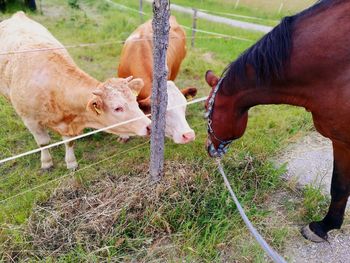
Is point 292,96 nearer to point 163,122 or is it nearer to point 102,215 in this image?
point 163,122

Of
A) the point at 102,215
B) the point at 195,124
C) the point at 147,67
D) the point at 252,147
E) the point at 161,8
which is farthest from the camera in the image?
the point at 195,124

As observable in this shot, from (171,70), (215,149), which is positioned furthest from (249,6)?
(215,149)

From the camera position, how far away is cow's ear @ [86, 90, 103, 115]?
3.40 m

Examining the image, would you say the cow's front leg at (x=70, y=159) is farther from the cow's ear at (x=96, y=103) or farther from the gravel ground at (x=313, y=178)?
the gravel ground at (x=313, y=178)

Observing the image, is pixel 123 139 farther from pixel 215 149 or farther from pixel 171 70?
pixel 215 149

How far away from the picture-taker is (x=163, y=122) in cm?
304

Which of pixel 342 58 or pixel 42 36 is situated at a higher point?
pixel 342 58

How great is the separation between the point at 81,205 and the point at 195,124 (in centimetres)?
250

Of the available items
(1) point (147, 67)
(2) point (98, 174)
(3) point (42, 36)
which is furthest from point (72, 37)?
(2) point (98, 174)

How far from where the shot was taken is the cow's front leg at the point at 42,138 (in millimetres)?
4043

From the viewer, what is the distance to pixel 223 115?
9.42 ft

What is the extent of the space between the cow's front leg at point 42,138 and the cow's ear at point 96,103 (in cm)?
100

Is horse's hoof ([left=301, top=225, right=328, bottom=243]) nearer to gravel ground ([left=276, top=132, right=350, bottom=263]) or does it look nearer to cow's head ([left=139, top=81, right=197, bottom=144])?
gravel ground ([left=276, top=132, right=350, bottom=263])

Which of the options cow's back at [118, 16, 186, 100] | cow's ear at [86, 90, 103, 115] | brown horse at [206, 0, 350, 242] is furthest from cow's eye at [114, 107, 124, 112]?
brown horse at [206, 0, 350, 242]
